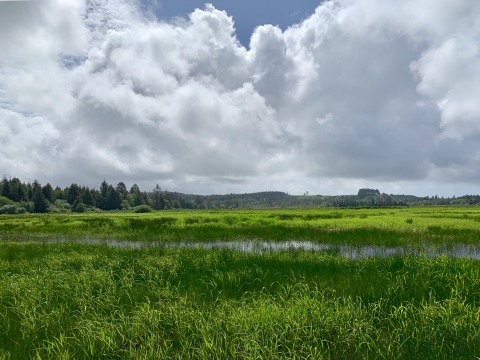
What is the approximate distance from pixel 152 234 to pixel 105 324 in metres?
22.0

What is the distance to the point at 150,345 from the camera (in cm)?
511

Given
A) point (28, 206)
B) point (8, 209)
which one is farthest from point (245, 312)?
point (28, 206)

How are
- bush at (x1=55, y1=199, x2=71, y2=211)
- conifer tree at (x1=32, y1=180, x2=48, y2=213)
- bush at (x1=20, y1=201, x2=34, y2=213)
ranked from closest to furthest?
bush at (x1=20, y1=201, x2=34, y2=213), conifer tree at (x1=32, y1=180, x2=48, y2=213), bush at (x1=55, y1=199, x2=71, y2=211)

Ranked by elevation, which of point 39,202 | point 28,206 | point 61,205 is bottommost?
point 61,205

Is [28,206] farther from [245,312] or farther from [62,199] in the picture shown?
[245,312]

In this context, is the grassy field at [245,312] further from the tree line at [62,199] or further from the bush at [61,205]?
the bush at [61,205]

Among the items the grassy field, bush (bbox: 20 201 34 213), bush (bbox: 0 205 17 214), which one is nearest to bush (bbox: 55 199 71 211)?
bush (bbox: 20 201 34 213)

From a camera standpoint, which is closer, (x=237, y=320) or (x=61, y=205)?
(x=237, y=320)

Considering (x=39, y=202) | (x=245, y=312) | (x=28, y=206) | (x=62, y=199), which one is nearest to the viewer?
(x=245, y=312)

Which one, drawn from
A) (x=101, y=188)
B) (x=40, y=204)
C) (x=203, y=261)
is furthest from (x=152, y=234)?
(x=101, y=188)

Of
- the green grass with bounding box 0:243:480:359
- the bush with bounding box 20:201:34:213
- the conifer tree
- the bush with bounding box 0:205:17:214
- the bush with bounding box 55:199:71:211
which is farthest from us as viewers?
the bush with bounding box 55:199:71:211

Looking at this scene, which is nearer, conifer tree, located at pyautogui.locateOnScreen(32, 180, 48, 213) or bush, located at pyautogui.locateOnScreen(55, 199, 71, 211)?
conifer tree, located at pyautogui.locateOnScreen(32, 180, 48, 213)

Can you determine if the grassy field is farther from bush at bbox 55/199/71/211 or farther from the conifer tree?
bush at bbox 55/199/71/211

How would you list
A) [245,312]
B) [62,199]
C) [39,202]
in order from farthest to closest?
[62,199] < [39,202] < [245,312]
